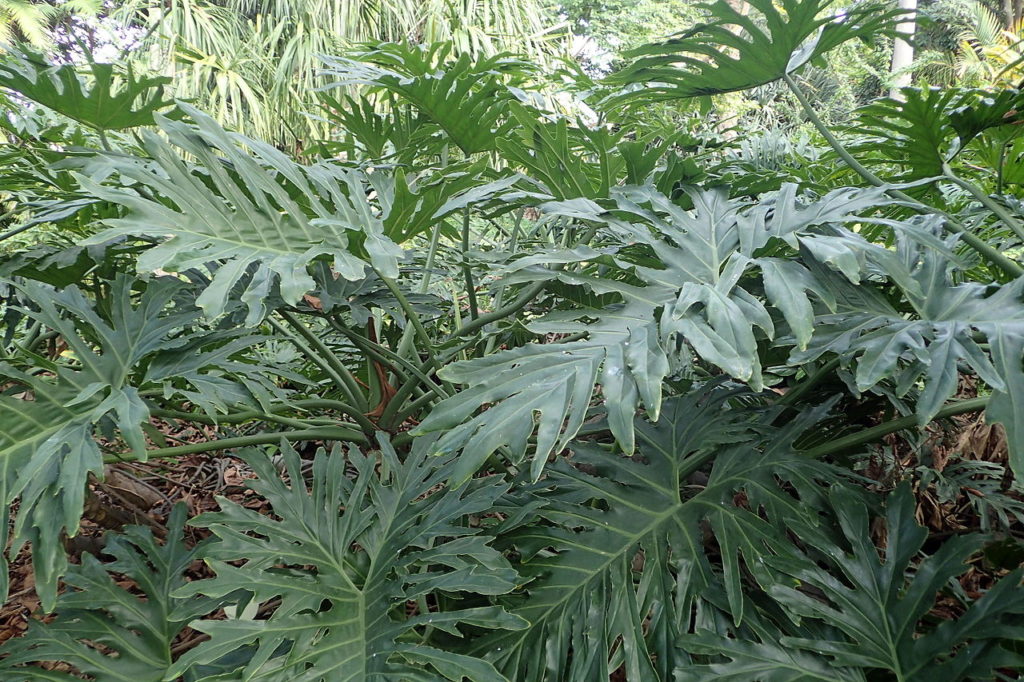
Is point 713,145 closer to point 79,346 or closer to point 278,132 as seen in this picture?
point 79,346

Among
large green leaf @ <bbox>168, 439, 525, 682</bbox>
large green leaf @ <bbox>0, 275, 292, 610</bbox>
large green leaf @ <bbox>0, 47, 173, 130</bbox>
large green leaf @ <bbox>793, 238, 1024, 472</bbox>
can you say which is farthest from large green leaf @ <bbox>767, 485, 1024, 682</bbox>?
large green leaf @ <bbox>0, 47, 173, 130</bbox>

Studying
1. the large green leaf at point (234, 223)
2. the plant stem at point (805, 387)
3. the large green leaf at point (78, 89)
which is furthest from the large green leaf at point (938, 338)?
the large green leaf at point (78, 89)

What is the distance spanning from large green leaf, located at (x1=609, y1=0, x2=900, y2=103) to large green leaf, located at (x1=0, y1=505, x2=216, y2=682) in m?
0.85

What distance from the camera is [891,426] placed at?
68 centimetres

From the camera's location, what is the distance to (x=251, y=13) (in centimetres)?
589

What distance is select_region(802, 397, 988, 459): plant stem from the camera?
66cm

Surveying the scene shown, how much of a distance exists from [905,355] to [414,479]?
1.89 ft

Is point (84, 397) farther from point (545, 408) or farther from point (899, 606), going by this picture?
point (899, 606)

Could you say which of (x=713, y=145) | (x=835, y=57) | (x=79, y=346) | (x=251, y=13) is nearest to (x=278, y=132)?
(x=251, y=13)

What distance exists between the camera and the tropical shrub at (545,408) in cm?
54

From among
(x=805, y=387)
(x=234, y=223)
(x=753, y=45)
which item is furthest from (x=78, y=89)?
(x=805, y=387)

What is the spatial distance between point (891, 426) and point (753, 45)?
526mm

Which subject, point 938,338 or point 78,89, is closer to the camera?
point 938,338

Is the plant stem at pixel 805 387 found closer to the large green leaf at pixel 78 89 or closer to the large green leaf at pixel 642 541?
the large green leaf at pixel 642 541
